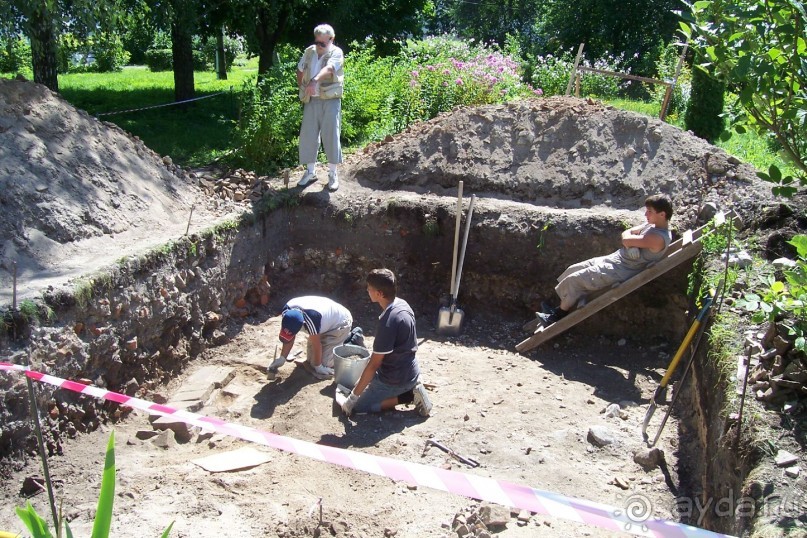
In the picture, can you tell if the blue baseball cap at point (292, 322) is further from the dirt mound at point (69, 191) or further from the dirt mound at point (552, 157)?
the dirt mound at point (552, 157)

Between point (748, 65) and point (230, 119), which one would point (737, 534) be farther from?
point (230, 119)

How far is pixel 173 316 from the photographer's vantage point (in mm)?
6332

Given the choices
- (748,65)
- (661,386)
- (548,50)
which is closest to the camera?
(748,65)

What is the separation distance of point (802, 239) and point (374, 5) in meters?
14.0

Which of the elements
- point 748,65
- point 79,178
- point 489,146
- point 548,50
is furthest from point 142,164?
point 548,50

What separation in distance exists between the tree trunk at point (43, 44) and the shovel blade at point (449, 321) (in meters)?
5.33

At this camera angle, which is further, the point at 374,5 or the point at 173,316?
the point at 374,5

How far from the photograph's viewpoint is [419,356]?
277 inches

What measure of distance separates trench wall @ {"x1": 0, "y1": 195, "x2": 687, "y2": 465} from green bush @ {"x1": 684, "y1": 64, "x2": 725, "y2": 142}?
5619 mm

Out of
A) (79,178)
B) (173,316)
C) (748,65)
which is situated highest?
(748,65)

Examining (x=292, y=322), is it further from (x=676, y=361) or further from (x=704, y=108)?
(x=704, y=108)

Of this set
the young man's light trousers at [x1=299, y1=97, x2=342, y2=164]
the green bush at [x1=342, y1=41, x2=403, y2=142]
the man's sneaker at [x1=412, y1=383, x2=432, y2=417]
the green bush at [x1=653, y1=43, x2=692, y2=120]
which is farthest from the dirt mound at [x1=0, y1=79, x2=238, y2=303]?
the green bush at [x1=653, y1=43, x2=692, y2=120]

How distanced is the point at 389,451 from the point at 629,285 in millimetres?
2973

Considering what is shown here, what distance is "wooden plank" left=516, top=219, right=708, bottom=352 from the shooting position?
6551mm
